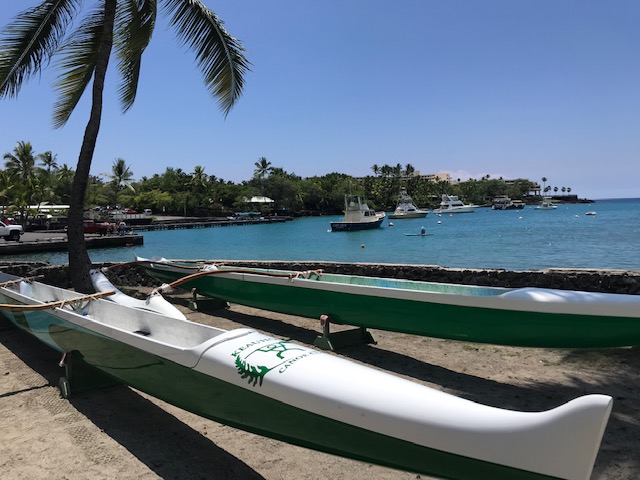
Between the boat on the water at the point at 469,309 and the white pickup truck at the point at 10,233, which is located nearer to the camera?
the boat on the water at the point at 469,309

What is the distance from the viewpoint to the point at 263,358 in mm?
2463

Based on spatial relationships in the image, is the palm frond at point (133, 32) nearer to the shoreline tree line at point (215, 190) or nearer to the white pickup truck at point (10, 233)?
the white pickup truck at point (10, 233)

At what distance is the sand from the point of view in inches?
108

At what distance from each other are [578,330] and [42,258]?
24579 mm

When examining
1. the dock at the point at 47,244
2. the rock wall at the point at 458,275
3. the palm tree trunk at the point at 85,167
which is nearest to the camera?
the rock wall at the point at 458,275

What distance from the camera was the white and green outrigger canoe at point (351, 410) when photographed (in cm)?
168

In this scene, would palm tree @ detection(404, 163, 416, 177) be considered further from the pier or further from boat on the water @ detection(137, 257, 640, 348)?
boat on the water @ detection(137, 257, 640, 348)

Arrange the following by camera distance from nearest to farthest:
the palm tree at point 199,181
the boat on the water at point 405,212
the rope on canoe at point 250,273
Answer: the rope on canoe at point 250,273 → the boat on the water at point 405,212 → the palm tree at point 199,181

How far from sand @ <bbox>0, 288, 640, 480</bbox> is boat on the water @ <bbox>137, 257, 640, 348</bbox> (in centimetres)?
37

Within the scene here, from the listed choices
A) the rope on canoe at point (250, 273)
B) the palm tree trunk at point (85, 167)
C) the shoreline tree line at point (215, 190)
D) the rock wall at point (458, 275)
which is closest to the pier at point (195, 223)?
the shoreline tree line at point (215, 190)

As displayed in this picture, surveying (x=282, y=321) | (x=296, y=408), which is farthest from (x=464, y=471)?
(x=282, y=321)

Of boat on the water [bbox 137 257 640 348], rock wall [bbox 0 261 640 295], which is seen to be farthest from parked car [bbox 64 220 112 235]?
boat on the water [bbox 137 257 640 348]

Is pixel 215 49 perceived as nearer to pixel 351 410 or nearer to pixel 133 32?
pixel 133 32

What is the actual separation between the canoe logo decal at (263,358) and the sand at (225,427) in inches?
28.2
